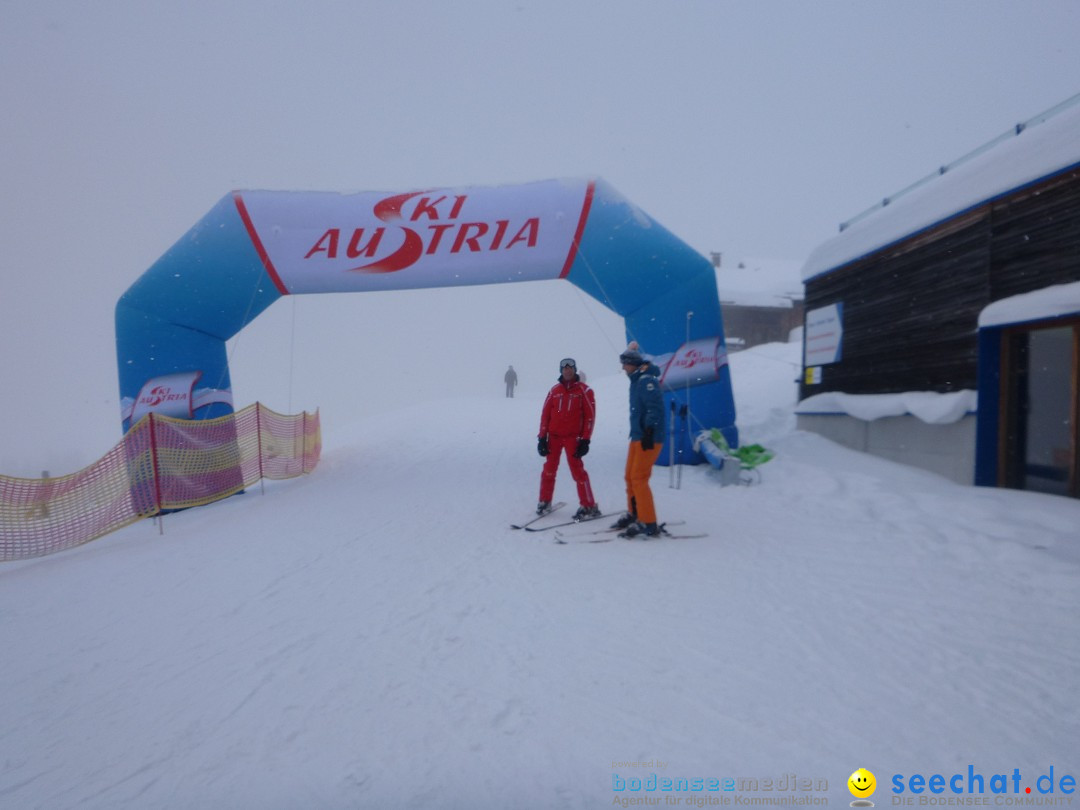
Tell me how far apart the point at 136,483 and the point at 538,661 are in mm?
6304

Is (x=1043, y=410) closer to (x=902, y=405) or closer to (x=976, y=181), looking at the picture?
(x=902, y=405)

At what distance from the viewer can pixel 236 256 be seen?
26.8 feet

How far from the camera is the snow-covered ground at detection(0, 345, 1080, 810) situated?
6.82 feet

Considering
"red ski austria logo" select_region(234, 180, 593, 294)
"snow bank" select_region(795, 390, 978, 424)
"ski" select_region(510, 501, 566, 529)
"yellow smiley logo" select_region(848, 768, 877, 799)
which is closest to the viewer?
"yellow smiley logo" select_region(848, 768, 877, 799)

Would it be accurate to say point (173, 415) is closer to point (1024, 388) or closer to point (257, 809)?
point (257, 809)

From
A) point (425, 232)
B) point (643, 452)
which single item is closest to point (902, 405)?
point (643, 452)

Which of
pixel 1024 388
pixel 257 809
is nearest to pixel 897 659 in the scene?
pixel 257 809

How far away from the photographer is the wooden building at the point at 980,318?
5.81 metres

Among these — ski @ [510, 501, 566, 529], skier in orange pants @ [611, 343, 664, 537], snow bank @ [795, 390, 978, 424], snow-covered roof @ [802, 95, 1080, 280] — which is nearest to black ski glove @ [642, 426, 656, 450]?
skier in orange pants @ [611, 343, 664, 537]

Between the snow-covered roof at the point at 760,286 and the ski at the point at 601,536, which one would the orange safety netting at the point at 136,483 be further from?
the snow-covered roof at the point at 760,286

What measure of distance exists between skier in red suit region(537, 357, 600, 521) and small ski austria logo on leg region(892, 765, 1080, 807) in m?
4.01

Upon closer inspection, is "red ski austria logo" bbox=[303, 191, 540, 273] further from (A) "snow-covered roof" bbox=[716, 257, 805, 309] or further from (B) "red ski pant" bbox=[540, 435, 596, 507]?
(A) "snow-covered roof" bbox=[716, 257, 805, 309]

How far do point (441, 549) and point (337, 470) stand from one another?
18.8 feet

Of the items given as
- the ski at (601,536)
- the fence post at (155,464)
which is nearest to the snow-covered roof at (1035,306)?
the ski at (601,536)
